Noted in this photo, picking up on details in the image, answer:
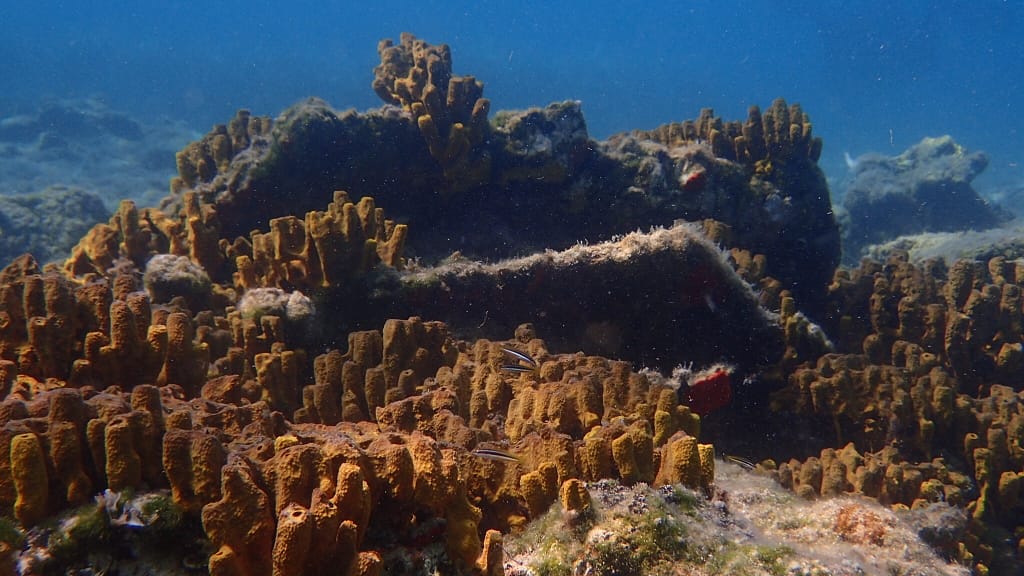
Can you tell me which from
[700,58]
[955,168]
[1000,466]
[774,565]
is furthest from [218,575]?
[700,58]

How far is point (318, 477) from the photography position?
1.74 meters

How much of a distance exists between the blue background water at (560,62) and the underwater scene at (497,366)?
33074mm

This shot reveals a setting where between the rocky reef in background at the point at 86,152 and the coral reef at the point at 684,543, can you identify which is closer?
the coral reef at the point at 684,543

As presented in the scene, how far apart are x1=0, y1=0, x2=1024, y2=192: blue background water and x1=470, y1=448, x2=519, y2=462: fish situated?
3778 cm

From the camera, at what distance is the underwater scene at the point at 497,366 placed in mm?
1752

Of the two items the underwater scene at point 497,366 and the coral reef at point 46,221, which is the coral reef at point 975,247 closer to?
the underwater scene at point 497,366

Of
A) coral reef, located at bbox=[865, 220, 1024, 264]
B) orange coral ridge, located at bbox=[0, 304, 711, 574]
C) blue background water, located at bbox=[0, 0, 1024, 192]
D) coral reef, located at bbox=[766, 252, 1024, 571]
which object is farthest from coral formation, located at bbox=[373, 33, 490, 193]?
blue background water, located at bbox=[0, 0, 1024, 192]

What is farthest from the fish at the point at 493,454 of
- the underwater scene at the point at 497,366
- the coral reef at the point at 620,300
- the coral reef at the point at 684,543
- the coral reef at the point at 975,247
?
the coral reef at the point at 975,247

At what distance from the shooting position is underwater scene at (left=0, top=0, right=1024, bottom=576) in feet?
5.75

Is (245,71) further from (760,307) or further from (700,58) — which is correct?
(700,58)

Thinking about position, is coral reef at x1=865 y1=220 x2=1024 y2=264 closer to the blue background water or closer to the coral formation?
the coral formation

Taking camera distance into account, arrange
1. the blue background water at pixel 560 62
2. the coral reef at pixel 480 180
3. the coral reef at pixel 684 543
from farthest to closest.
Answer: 1. the blue background water at pixel 560 62
2. the coral reef at pixel 480 180
3. the coral reef at pixel 684 543

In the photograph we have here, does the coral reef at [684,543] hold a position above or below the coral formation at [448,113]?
below

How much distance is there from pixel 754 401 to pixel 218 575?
4.42 metres
